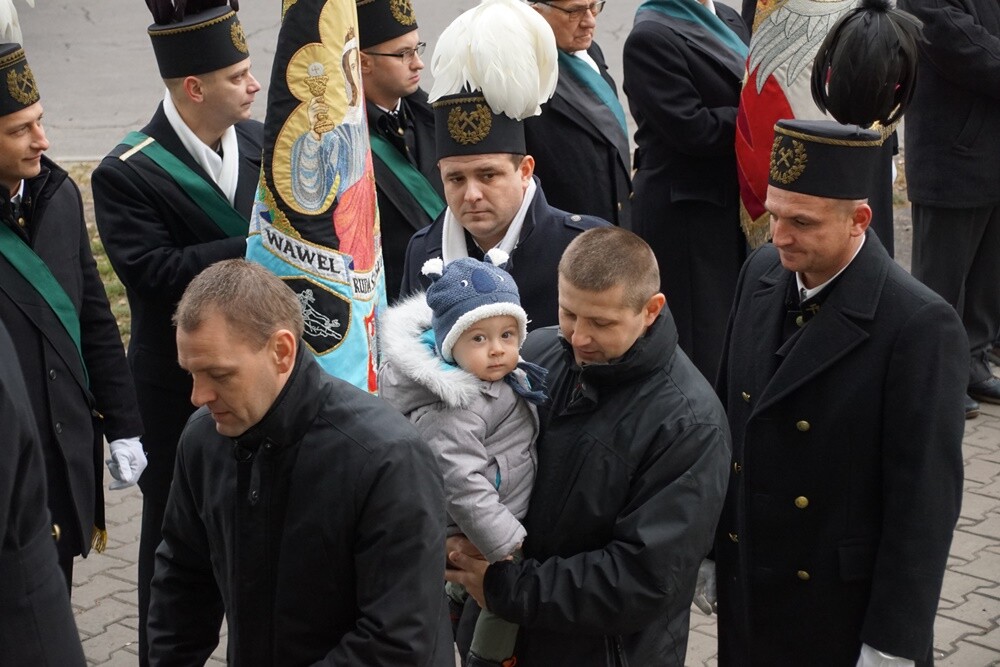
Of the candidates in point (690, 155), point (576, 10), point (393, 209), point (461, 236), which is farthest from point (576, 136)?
point (461, 236)

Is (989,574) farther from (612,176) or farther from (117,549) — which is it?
(117,549)

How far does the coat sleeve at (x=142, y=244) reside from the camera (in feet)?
13.5

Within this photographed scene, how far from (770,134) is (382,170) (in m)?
1.57

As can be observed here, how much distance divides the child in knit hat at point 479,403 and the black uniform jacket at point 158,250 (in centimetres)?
117

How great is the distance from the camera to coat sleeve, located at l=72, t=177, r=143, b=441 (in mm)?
4340

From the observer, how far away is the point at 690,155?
555 cm

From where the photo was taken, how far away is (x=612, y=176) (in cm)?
504

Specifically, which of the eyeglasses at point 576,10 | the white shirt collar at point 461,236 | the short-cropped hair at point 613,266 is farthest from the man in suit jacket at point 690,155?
the short-cropped hair at point 613,266

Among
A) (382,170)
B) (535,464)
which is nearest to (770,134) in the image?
(382,170)

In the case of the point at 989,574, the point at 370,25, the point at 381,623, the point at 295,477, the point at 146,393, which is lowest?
the point at 989,574

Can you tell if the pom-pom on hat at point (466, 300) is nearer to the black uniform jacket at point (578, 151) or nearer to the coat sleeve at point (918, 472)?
the coat sleeve at point (918, 472)

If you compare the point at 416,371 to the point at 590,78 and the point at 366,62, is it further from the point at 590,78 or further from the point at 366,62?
the point at 590,78

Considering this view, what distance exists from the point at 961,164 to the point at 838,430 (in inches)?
138

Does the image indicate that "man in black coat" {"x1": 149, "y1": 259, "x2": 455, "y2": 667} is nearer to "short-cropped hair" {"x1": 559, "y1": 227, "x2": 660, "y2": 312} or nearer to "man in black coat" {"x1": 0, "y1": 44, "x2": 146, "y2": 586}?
"short-cropped hair" {"x1": 559, "y1": 227, "x2": 660, "y2": 312}
